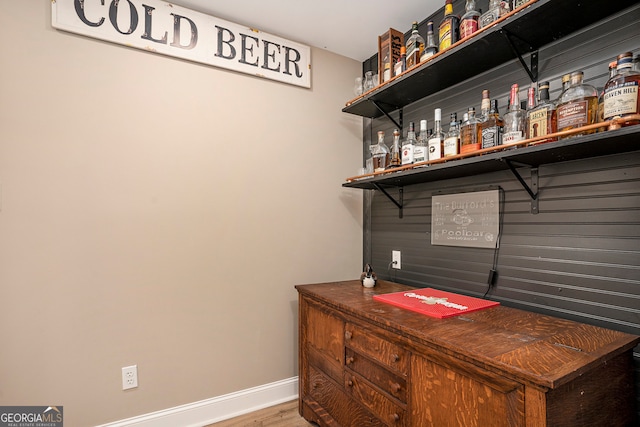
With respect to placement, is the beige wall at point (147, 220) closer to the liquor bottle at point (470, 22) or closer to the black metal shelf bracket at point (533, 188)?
the liquor bottle at point (470, 22)

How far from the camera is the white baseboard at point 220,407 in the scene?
6.05 feet

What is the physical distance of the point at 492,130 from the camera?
140 centimetres

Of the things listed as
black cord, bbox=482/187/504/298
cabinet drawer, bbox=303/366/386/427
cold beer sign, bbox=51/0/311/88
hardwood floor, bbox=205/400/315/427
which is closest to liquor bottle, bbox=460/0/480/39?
black cord, bbox=482/187/504/298

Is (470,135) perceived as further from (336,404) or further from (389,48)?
(336,404)

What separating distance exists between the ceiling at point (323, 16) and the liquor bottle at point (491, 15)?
53cm

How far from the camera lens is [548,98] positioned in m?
1.28

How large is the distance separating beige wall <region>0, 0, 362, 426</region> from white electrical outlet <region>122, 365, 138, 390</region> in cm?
3

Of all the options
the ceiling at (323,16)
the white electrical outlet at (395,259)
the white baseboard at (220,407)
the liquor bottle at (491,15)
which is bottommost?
the white baseboard at (220,407)

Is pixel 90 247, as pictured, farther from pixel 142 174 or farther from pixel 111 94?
pixel 111 94

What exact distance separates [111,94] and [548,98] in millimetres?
2134

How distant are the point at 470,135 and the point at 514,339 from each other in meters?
0.90

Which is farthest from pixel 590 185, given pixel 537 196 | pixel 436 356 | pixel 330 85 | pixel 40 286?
pixel 40 286

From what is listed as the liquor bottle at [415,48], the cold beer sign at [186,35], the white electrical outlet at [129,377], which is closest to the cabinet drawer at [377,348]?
the white electrical outlet at [129,377]

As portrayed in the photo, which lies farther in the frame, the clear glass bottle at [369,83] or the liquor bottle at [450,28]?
the clear glass bottle at [369,83]
